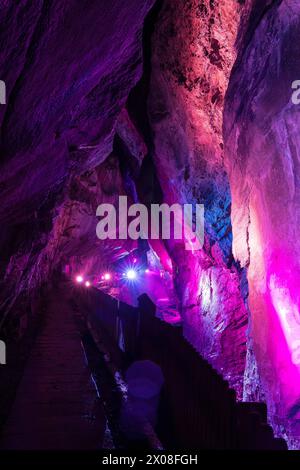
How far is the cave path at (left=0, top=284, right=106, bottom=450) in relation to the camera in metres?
3.92

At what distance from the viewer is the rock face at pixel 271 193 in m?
5.71

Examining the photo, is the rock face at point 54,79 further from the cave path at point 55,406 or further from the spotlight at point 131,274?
the spotlight at point 131,274

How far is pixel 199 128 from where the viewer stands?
35.9ft

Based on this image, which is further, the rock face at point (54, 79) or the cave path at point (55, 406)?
the cave path at point (55, 406)

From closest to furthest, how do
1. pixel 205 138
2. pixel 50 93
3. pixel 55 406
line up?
pixel 50 93
pixel 55 406
pixel 205 138

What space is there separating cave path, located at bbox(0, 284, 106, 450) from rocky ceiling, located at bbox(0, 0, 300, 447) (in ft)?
3.85

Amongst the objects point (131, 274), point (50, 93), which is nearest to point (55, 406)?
point (50, 93)

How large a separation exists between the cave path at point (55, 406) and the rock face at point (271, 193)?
137 inches

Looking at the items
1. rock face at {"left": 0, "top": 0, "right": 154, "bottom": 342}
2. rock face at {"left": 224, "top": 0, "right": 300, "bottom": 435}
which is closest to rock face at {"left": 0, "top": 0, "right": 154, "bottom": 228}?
rock face at {"left": 0, "top": 0, "right": 154, "bottom": 342}

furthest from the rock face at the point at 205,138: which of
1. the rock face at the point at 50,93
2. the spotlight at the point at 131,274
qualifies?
the spotlight at the point at 131,274

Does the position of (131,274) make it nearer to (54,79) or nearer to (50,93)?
(50,93)

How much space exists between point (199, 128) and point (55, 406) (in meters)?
9.12

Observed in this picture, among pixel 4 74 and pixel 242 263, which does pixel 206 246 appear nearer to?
pixel 242 263

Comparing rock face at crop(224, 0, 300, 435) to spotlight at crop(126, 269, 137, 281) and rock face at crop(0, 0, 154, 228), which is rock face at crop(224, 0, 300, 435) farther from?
spotlight at crop(126, 269, 137, 281)
